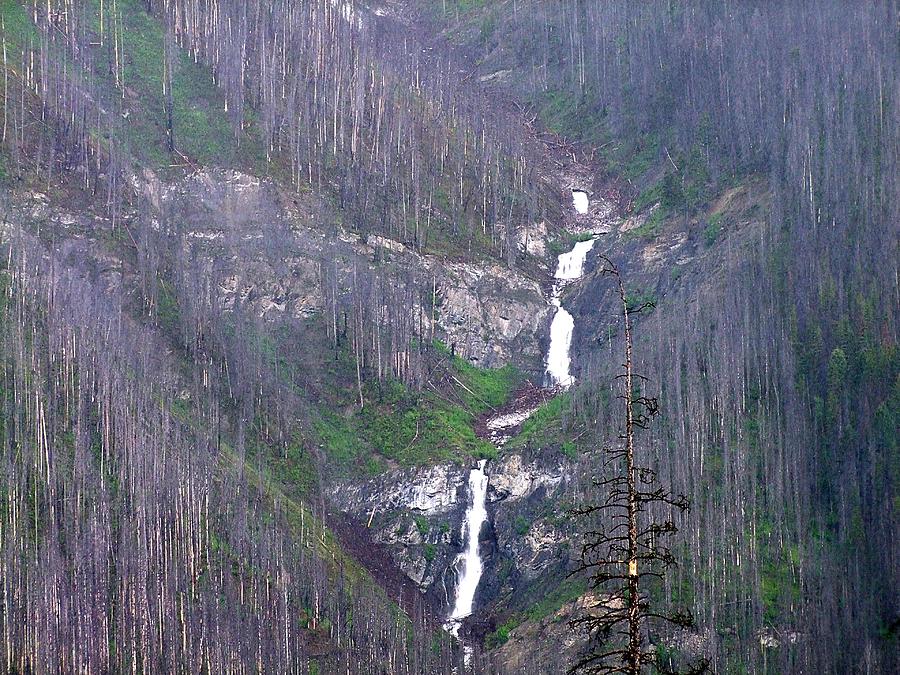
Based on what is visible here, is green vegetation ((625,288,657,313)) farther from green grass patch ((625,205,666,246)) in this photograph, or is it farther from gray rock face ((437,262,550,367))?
gray rock face ((437,262,550,367))

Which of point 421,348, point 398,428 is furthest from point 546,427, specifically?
point 421,348

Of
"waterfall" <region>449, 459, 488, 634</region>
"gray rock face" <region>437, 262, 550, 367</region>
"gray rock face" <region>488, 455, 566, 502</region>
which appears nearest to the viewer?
"waterfall" <region>449, 459, 488, 634</region>

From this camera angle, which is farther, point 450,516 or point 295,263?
point 295,263

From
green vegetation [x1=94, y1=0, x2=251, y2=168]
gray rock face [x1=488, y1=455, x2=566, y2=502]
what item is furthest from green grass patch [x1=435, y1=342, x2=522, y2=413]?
green vegetation [x1=94, y1=0, x2=251, y2=168]

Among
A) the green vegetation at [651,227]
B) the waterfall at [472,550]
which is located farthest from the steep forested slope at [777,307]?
the waterfall at [472,550]

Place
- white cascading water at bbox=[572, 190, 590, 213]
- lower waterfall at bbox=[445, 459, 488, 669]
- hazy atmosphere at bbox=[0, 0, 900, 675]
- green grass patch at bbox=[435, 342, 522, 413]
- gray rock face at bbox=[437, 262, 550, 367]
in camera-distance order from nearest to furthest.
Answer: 1. hazy atmosphere at bbox=[0, 0, 900, 675]
2. lower waterfall at bbox=[445, 459, 488, 669]
3. green grass patch at bbox=[435, 342, 522, 413]
4. gray rock face at bbox=[437, 262, 550, 367]
5. white cascading water at bbox=[572, 190, 590, 213]

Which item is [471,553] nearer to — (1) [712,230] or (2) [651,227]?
(1) [712,230]
